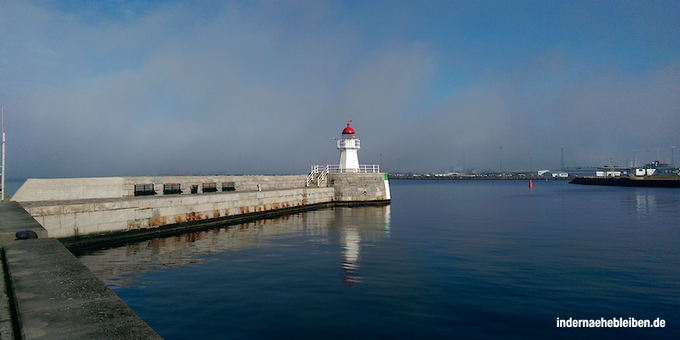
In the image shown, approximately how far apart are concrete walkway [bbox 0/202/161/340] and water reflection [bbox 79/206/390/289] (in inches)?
159

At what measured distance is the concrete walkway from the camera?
10.3ft

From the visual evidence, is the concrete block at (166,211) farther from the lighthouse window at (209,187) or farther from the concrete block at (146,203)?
the lighthouse window at (209,187)

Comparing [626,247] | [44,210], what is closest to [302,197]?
[44,210]

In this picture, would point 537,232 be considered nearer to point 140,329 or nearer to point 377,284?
point 377,284

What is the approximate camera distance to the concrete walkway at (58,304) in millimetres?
3150

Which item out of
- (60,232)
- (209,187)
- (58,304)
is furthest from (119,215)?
(58,304)

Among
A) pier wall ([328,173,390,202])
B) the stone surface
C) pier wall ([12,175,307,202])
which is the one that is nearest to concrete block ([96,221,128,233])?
pier wall ([12,175,307,202])

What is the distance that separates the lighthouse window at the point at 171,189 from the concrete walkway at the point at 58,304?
1437 cm

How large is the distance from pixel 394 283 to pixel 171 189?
14.7 m

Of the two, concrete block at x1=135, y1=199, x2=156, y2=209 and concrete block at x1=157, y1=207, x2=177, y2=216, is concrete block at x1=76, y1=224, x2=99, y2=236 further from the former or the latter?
concrete block at x1=157, y1=207, x2=177, y2=216

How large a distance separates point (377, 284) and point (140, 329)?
6416mm

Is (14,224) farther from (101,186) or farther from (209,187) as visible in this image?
(209,187)

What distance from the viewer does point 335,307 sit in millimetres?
7430

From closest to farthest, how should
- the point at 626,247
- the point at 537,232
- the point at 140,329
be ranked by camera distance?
the point at 140,329, the point at 626,247, the point at 537,232
